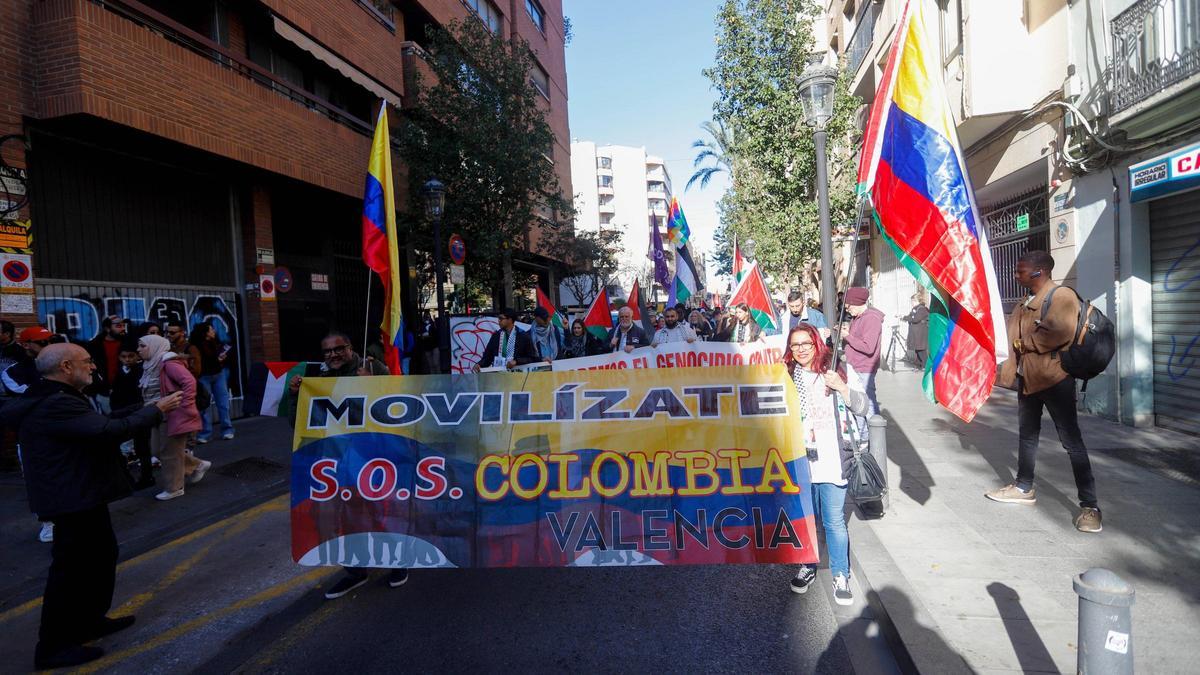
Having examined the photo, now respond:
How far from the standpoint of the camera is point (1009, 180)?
34.7 ft

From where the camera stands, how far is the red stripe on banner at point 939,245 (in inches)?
144

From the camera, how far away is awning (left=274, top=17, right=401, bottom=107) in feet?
37.4

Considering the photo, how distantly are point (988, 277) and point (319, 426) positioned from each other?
4124 millimetres

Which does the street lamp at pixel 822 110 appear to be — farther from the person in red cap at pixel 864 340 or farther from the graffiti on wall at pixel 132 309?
the graffiti on wall at pixel 132 309

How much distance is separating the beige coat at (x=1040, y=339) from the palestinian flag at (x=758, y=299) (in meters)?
5.35

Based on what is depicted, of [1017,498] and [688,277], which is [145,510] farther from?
[688,277]

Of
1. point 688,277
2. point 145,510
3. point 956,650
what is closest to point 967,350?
point 956,650

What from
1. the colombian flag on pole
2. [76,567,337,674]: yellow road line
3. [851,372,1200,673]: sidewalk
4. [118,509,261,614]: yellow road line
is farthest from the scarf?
[76,567,337,674]: yellow road line

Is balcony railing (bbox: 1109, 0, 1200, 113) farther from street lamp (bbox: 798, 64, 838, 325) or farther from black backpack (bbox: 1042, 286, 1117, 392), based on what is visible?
black backpack (bbox: 1042, 286, 1117, 392)

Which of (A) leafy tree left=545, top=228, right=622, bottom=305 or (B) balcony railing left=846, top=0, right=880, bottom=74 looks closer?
(B) balcony railing left=846, top=0, right=880, bottom=74

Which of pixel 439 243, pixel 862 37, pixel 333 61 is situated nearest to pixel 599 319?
pixel 439 243

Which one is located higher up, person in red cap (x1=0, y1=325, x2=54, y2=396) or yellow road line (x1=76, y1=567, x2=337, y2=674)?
person in red cap (x1=0, y1=325, x2=54, y2=396)

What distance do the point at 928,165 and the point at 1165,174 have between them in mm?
4869

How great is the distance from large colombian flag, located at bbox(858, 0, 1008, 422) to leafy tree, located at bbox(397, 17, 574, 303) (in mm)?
11414
